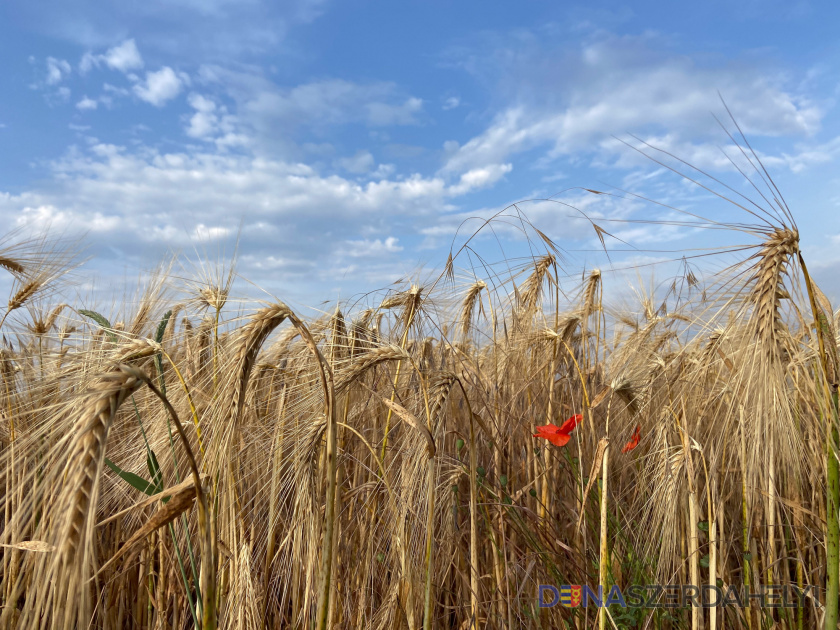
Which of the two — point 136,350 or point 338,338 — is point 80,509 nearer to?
point 136,350

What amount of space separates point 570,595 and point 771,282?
1.23 meters

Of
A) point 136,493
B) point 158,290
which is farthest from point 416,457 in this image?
point 158,290

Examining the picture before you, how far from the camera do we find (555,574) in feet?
6.42

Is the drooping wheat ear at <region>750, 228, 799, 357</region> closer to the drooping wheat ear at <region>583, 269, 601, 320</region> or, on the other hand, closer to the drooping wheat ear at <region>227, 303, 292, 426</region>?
the drooping wheat ear at <region>227, 303, 292, 426</region>

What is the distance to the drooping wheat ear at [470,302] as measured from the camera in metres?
2.88

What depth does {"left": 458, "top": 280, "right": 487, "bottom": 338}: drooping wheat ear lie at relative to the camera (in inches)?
113

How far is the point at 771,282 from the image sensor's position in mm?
1447

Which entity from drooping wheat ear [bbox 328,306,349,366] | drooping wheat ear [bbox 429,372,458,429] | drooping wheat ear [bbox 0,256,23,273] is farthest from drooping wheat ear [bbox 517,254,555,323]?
drooping wheat ear [bbox 0,256,23,273]

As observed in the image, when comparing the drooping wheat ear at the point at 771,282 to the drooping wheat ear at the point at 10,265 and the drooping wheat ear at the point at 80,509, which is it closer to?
the drooping wheat ear at the point at 80,509

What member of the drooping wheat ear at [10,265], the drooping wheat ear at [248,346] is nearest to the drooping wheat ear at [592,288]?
the drooping wheat ear at [248,346]

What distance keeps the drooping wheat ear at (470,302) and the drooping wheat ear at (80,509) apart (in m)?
2.18

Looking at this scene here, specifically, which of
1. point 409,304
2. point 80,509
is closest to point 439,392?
point 409,304

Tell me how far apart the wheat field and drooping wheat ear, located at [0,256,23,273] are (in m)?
0.05

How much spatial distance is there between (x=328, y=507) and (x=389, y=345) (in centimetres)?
52
